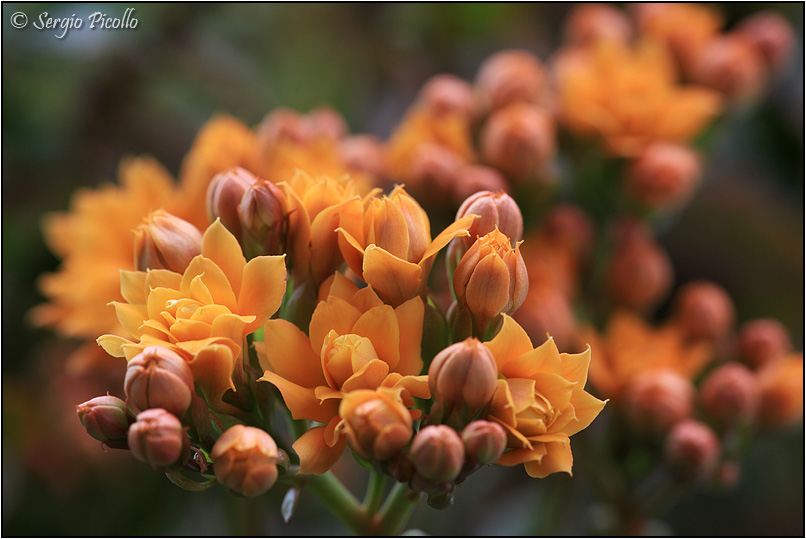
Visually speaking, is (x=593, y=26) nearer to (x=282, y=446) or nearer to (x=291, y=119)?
(x=291, y=119)

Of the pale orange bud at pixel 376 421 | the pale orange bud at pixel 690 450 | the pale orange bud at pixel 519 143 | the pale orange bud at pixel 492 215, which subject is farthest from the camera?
the pale orange bud at pixel 519 143

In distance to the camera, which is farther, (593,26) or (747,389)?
(593,26)

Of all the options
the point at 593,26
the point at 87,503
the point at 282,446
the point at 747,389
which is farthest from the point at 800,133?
the point at 87,503

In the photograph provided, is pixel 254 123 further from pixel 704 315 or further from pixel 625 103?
pixel 704 315

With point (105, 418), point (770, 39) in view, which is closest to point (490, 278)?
point (105, 418)

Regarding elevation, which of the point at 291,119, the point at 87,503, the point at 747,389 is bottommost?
the point at 87,503

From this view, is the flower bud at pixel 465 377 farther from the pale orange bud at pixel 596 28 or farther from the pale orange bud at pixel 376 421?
the pale orange bud at pixel 596 28

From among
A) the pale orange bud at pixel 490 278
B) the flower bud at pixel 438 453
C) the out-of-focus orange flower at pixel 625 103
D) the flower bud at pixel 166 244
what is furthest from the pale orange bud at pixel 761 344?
the flower bud at pixel 166 244
